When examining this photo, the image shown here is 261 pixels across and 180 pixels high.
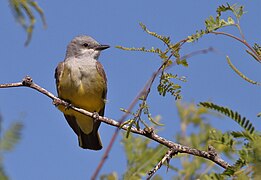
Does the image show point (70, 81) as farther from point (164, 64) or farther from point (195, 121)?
point (164, 64)

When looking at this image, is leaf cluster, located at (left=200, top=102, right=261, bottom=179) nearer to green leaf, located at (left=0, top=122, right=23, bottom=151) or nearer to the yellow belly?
green leaf, located at (left=0, top=122, right=23, bottom=151)

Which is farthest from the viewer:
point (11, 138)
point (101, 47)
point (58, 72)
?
point (101, 47)

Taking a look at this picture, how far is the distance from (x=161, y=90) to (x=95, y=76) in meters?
4.69

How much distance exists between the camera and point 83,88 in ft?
21.2

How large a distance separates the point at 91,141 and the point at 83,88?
90cm

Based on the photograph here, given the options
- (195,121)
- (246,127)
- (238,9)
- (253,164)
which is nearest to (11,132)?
(253,164)

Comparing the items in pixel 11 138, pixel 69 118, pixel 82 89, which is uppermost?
pixel 82 89

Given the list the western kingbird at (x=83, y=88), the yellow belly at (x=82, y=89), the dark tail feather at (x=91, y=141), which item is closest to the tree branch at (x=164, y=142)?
the western kingbird at (x=83, y=88)

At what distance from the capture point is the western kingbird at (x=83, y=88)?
641 cm

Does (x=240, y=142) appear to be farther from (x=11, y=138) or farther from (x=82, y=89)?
(x=82, y=89)

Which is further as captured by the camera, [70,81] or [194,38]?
[70,81]

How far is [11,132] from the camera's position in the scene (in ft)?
2.89

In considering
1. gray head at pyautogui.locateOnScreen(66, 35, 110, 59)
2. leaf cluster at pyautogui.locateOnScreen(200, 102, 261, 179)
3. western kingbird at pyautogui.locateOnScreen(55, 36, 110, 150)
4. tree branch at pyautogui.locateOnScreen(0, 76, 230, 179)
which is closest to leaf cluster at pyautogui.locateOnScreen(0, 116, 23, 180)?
leaf cluster at pyautogui.locateOnScreen(200, 102, 261, 179)

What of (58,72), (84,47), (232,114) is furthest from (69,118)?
(232,114)
